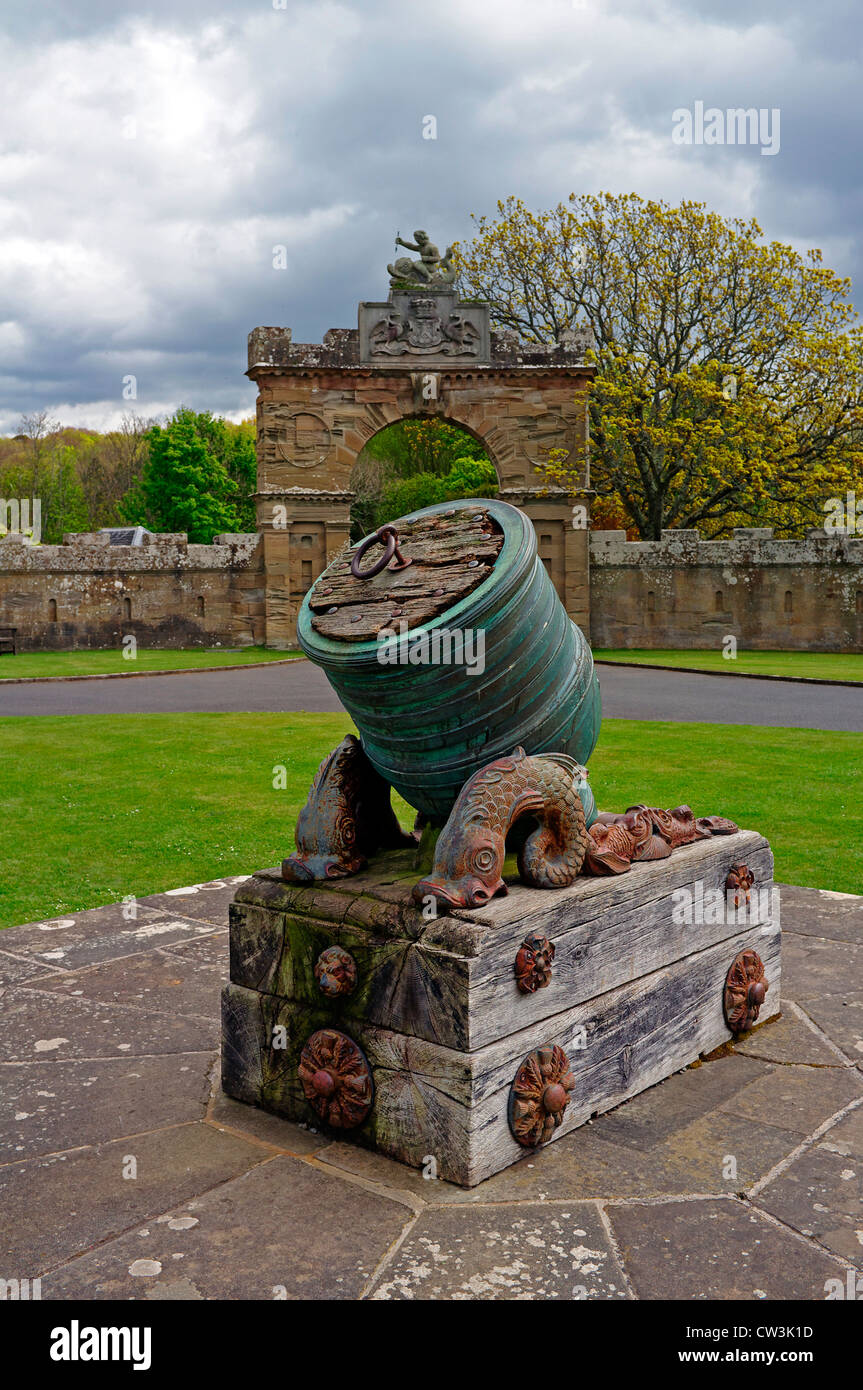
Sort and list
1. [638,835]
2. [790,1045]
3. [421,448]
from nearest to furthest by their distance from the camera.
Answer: [638,835], [790,1045], [421,448]

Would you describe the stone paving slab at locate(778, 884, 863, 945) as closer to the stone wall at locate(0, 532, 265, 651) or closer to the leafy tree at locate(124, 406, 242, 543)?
the stone wall at locate(0, 532, 265, 651)

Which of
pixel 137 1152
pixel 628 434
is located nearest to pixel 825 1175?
pixel 137 1152

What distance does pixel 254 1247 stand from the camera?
2520 mm

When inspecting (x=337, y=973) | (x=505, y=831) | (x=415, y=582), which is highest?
(x=415, y=582)

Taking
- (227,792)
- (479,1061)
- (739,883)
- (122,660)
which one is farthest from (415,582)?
(122,660)

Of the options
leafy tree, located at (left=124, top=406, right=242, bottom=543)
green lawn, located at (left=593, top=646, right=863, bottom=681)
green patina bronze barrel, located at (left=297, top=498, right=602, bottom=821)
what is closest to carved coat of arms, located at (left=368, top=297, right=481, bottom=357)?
green lawn, located at (left=593, top=646, right=863, bottom=681)

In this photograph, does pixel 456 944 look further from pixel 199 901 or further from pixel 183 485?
pixel 183 485

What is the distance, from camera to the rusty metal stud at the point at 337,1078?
3037 mm

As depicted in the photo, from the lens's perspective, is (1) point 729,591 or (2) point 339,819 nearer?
(2) point 339,819

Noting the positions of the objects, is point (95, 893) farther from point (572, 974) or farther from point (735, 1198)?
point (735, 1198)

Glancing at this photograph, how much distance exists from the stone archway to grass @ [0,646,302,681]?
1.76m

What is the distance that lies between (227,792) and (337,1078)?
5636mm

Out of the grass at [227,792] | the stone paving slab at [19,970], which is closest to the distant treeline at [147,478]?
the grass at [227,792]
